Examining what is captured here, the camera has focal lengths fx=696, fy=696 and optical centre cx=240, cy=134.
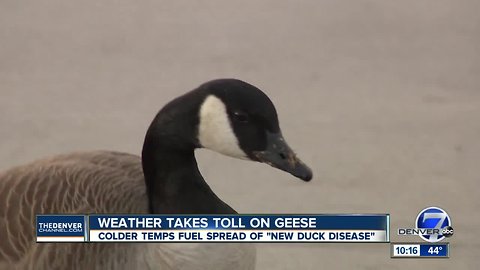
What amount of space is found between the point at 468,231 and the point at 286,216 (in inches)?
17.9

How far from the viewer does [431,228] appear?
1063mm

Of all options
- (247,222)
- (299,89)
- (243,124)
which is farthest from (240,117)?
(299,89)

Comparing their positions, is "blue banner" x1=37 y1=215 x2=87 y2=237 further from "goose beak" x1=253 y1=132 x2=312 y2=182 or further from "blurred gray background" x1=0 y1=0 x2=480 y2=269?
"blurred gray background" x1=0 y1=0 x2=480 y2=269

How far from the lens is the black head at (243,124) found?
2.83ft

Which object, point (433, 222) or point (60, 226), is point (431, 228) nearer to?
point (433, 222)

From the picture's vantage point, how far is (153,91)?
5.49 ft

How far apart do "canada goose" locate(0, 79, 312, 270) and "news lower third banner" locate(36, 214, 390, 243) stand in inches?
0.4

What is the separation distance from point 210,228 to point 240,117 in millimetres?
192

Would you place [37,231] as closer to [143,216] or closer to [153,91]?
[143,216]

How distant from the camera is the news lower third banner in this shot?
3.06 ft

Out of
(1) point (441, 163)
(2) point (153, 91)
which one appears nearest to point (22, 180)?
(2) point (153, 91)

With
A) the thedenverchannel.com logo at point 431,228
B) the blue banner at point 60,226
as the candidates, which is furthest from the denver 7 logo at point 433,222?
the blue banner at point 60,226

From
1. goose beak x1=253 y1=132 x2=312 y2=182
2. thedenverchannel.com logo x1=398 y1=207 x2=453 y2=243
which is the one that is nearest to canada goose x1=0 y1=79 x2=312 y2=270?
goose beak x1=253 y1=132 x2=312 y2=182

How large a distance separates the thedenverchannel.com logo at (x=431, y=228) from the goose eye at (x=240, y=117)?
35 centimetres
